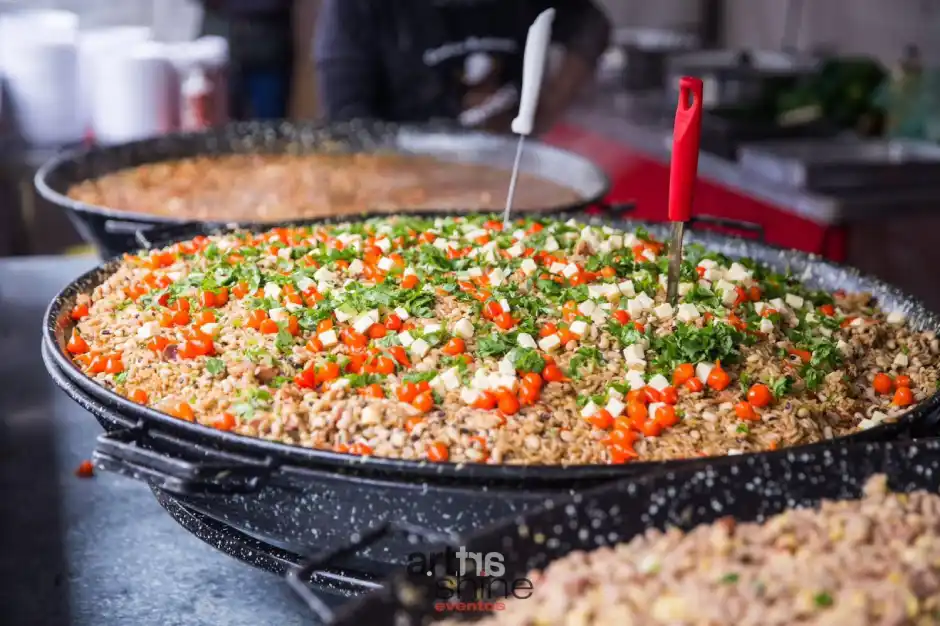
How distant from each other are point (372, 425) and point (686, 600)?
1.70 feet

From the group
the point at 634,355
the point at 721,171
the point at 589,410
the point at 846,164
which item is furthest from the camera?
the point at 721,171

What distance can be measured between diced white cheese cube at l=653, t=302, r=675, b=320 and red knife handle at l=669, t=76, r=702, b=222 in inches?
5.7

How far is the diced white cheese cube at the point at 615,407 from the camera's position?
1412 mm

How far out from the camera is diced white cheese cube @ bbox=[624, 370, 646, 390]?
1471 mm

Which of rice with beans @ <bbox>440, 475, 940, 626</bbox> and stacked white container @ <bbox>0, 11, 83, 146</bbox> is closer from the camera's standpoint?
rice with beans @ <bbox>440, 475, 940, 626</bbox>

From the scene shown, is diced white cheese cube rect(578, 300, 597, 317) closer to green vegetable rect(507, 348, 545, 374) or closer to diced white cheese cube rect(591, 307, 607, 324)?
diced white cheese cube rect(591, 307, 607, 324)

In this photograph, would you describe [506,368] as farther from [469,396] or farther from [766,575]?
[766,575]

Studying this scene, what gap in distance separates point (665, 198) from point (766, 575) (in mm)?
4067

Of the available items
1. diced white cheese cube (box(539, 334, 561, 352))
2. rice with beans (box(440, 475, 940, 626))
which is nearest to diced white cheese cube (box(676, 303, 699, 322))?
diced white cheese cube (box(539, 334, 561, 352))

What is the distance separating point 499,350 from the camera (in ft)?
5.02

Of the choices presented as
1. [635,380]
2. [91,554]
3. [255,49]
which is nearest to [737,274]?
[635,380]

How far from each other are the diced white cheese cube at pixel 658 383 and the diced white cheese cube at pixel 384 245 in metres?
0.67

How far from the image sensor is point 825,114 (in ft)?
17.1

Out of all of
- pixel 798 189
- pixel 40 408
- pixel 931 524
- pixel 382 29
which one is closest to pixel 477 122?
pixel 382 29
